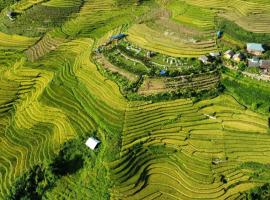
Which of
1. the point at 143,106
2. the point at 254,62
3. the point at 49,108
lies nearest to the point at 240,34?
the point at 254,62

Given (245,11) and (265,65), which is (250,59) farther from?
(245,11)

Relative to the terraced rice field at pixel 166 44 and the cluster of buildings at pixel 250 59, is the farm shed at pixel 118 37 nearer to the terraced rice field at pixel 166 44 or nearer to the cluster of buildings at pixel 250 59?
the terraced rice field at pixel 166 44

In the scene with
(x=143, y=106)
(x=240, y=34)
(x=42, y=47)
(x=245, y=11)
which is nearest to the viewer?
(x=143, y=106)

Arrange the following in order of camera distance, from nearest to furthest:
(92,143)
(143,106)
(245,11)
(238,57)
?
1. (92,143)
2. (143,106)
3. (238,57)
4. (245,11)

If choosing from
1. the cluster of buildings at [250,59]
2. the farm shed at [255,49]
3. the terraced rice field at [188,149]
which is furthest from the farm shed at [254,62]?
the terraced rice field at [188,149]

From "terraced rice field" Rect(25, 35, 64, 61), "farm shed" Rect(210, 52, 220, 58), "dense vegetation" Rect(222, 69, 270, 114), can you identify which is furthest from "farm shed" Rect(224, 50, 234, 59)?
"terraced rice field" Rect(25, 35, 64, 61)

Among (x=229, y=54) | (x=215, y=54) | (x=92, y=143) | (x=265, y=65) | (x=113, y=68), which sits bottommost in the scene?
(x=92, y=143)

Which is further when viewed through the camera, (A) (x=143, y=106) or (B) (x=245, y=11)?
(B) (x=245, y=11)
